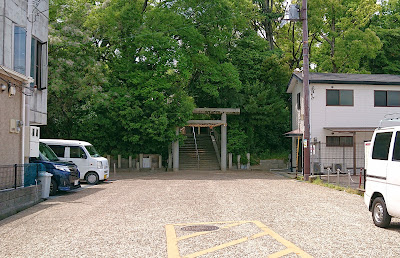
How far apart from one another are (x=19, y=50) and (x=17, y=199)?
5700mm

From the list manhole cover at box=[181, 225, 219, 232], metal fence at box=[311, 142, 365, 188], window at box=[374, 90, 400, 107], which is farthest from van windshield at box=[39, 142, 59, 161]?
window at box=[374, 90, 400, 107]

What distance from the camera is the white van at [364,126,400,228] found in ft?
26.0

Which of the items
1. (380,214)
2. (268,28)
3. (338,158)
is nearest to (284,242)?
(380,214)

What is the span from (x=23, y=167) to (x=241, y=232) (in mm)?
8055

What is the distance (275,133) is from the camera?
3472cm

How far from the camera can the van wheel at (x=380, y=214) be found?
26.8 feet

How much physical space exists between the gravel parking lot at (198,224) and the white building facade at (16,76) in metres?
2.26

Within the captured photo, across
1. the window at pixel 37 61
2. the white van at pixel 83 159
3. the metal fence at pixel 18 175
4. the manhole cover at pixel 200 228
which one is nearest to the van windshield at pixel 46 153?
the metal fence at pixel 18 175

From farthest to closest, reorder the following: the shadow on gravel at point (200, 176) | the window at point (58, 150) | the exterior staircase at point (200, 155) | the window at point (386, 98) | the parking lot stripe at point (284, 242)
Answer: the exterior staircase at point (200, 155)
the window at point (386, 98)
the shadow on gravel at point (200, 176)
the window at point (58, 150)
the parking lot stripe at point (284, 242)

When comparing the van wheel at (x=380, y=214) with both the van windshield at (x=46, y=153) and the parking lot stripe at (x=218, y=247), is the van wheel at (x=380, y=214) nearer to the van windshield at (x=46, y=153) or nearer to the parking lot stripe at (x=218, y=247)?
the parking lot stripe at (x=218, y=247)

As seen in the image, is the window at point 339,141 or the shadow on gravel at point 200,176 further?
the window at point 339,141

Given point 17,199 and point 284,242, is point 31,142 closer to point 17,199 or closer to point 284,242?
point 17,199

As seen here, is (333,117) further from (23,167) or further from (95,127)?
(23,167)

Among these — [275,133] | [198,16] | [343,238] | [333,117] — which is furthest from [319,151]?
[343,238]
